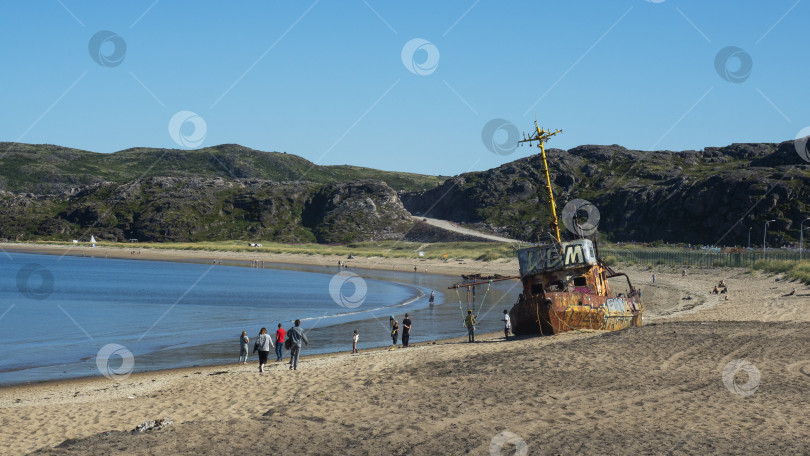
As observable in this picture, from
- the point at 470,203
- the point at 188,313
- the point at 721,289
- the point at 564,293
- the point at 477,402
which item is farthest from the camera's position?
the point at 470,203

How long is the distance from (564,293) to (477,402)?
13.3m

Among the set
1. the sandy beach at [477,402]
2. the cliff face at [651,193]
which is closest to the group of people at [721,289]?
the sandy beach at [477,402]

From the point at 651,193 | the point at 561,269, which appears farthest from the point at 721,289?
the point at 651,193

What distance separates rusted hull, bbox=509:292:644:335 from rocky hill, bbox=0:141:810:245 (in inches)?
3037

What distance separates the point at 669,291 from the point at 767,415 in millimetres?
41236

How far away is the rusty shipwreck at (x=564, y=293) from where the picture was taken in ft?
87.6

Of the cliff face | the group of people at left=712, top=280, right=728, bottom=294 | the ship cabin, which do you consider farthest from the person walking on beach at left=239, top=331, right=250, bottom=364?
the cliff face

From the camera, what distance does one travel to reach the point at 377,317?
142ft

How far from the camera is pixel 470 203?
492ft

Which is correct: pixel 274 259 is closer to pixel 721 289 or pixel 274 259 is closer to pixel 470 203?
pixel 470 203

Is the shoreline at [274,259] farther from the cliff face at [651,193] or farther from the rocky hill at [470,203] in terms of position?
the cliff face at [651,193]

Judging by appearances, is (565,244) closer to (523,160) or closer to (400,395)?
(400,395)

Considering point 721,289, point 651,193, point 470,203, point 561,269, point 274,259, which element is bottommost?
point 721,289

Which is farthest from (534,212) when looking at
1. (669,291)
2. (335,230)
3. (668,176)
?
(669,291)
